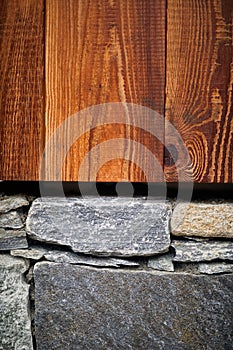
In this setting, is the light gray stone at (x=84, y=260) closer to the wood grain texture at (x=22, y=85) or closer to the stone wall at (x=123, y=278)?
the stone wall at (x=123, y=278)

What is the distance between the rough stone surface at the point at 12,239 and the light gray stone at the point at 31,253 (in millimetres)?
13

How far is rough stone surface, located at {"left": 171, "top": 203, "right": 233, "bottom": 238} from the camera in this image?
116cm

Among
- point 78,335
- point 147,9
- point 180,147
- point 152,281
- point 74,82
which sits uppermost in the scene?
point 147,9

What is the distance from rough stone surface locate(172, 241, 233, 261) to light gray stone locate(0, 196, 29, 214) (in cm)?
40

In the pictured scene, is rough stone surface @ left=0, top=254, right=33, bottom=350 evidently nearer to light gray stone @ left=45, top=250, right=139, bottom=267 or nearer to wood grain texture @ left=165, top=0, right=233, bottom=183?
light gray stone @ left=45, top=250, right=139, bottom=267

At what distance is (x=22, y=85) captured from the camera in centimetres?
123

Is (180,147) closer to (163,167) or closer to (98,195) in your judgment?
(163,167)

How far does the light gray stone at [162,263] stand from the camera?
3.86ft

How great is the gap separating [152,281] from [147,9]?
680mm

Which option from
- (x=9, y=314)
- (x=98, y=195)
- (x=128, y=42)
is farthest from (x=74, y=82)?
(x=9, y=314)

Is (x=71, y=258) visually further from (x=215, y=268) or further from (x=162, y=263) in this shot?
(x=215, y=268)

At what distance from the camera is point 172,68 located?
118 cm

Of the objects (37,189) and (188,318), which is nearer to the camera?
(188,318)

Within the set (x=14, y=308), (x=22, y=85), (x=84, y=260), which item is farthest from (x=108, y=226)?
(x=22, y=85)
